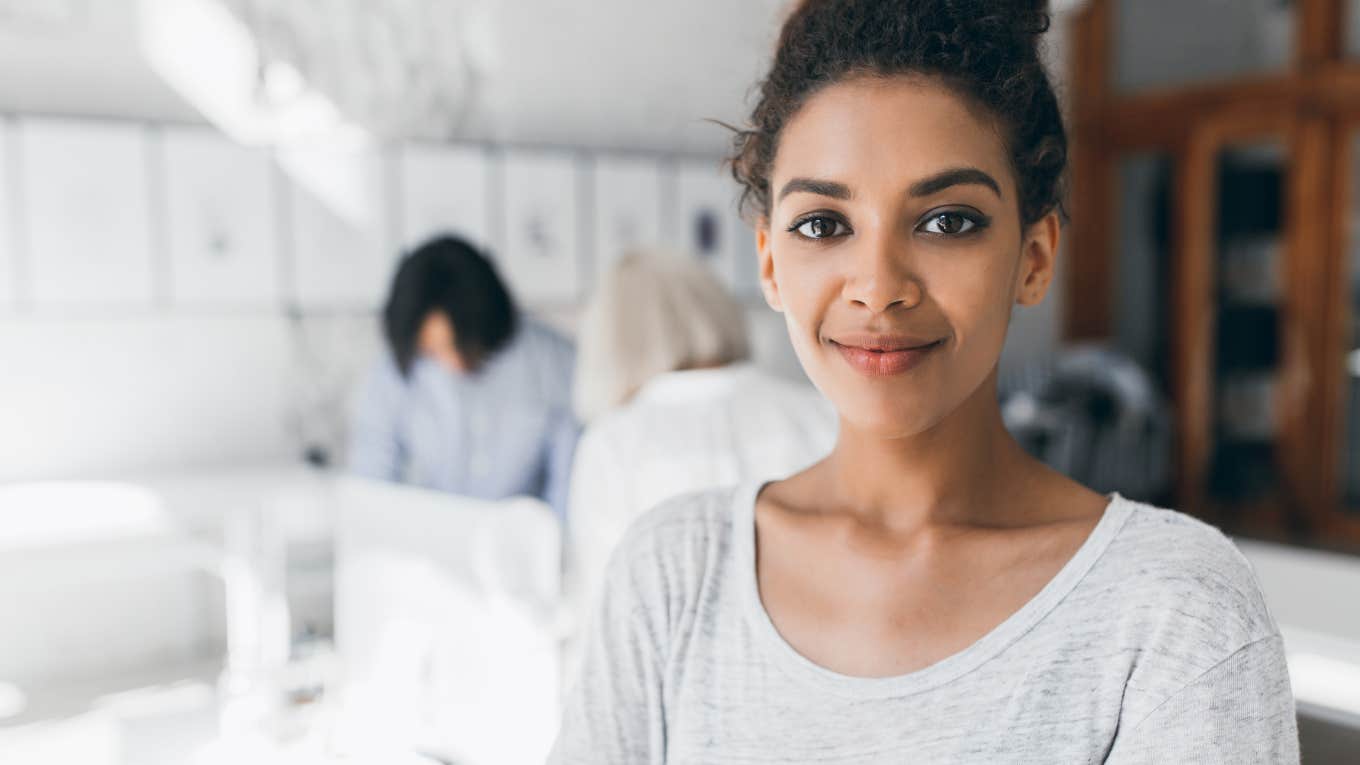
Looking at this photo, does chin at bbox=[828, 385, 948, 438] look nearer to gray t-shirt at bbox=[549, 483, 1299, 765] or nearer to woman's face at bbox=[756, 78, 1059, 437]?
woman's face at bbox=[756, 78, 1059, 437]

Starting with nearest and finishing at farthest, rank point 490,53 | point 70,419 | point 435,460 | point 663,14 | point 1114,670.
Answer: point 1114,670 < point 435,460 < point 70,419 < point 490,53 < point 663,14

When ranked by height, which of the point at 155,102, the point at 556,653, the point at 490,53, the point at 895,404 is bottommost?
the point at 556,653

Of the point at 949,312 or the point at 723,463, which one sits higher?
the point at 949,312

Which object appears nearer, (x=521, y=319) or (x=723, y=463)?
(x=723, y=463)

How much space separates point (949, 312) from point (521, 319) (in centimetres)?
275

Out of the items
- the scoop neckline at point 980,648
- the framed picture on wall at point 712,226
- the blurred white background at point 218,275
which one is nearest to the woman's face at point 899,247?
the scoop neckline at point 980,648

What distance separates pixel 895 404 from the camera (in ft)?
2.87

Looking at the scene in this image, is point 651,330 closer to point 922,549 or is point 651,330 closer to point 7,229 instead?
point 922,549

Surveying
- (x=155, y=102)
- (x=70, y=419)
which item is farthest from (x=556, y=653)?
(x=155, y=102)

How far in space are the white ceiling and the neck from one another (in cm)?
322

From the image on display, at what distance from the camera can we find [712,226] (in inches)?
214

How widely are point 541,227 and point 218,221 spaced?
133cm

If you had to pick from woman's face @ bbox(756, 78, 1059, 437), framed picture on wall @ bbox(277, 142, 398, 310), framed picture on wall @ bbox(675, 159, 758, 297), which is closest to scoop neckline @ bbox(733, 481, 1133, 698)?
woman's face @ bbox(756, 78, 1059, 437)

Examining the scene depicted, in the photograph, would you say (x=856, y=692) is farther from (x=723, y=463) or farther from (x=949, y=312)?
(x=723, y=463)
